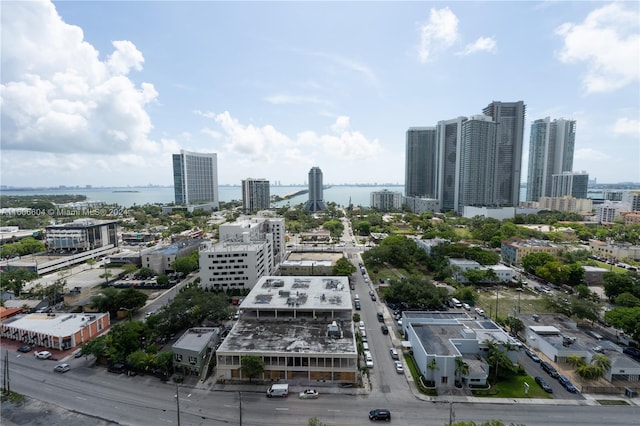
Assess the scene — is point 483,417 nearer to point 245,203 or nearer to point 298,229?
point 298,229

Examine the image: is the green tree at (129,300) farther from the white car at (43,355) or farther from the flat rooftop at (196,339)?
the flat rooftop at (196,339)

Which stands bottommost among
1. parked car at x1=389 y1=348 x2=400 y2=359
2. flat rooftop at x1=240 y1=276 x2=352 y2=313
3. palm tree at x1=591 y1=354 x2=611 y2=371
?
parked car at x1=389 y1=348 x2=400 y2=359

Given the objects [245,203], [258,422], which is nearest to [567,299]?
[258,422]

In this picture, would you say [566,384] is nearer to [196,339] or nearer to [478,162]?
[196,339]

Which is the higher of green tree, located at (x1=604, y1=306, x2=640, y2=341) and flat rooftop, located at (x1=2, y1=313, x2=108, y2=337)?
green tree, located at (x1=604, y1=306, x2=640, y2=341)

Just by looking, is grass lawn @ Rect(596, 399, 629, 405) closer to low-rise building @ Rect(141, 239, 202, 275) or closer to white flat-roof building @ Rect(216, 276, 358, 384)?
white flat-roof building @ Rect(216, 276, 358, 384)

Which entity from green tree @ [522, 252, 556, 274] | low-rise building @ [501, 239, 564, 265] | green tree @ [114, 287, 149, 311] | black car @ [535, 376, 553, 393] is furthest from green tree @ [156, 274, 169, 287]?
low-rise building @ [501, 239, 564, 265]

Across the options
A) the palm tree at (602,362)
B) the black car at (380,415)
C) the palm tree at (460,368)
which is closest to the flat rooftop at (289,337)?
the black car at (380,415)

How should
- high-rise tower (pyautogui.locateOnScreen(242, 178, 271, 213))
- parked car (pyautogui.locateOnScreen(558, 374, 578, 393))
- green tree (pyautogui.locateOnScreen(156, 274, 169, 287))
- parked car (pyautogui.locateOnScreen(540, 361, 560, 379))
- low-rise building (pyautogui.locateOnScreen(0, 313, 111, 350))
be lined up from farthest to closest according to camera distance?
high-rise tower (pyautogui.locateOnScreen(242, 178, 271, 213)), green tree (pyautogui.locateOnScreen(156, 274, 169, 287)), low-rise building (pyautogui.locateOnScreen(0, 313, 111, 350)), parked car (pyautogui.locateOnScreen(540, 361, 560, 379)), parked car (pyautogui.locateOnScreen(558, 374, 578, 393))
